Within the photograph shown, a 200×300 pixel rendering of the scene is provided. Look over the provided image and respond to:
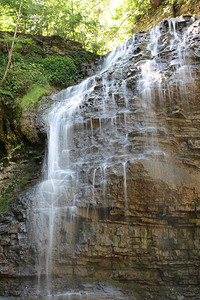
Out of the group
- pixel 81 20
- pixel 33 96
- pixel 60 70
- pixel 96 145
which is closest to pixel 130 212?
pixel 96 145

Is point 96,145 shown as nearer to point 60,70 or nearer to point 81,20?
point 60,70

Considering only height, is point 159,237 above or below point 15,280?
above

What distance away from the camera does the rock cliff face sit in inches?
264

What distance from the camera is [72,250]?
21.9 feet

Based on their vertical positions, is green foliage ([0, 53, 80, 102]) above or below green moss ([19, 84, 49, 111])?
above

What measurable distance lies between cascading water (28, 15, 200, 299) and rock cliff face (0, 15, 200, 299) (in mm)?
31

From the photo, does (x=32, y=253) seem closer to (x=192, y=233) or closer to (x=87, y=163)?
(x=87, y=163)

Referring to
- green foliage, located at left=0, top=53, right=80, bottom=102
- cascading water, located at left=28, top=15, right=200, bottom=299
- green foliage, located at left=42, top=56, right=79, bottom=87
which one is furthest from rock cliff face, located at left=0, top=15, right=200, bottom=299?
green foliage, located at left=42, top=56, right=79, bottom=87

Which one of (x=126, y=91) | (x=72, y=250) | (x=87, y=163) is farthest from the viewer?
(x=126, y=91)

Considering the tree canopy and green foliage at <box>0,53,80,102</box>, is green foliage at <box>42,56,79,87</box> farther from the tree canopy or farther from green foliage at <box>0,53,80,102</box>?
the tree canopy

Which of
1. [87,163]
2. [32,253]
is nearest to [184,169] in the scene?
[87,163]

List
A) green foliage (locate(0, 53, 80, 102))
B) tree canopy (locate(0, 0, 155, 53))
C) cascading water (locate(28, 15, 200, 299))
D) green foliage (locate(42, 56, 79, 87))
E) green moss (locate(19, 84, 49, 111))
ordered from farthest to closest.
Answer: tree canopy (locate(0, 0, 155, 53)), green foliage (locate(42, 56, 79, 87)), green foliage (locate(0, 53, 80, 102)), green moss (locate(19, 84, 49, 111)), cascading water (locate(28, 15, 200, 299))

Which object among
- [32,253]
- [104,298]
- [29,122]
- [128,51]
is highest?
[128,51]

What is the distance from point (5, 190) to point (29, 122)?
2921 millimetres
